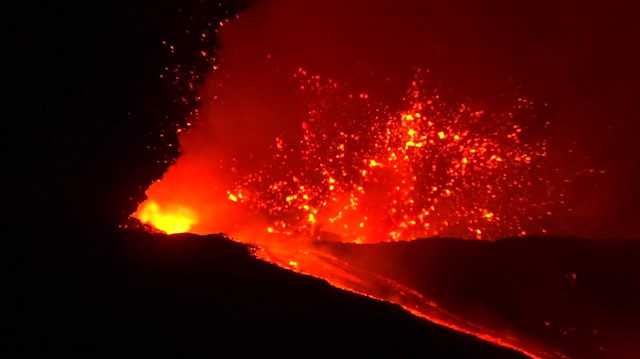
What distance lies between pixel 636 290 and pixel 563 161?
2.39 m

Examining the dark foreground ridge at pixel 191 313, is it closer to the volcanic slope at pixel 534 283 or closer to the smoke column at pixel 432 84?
the volcanic slope at pixel 534 283

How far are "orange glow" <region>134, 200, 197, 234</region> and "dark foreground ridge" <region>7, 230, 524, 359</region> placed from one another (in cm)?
408

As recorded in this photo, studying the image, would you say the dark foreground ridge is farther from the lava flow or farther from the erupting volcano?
the lava flow

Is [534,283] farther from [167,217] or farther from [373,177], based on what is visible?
[167,217]

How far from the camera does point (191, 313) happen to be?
10.8 feet

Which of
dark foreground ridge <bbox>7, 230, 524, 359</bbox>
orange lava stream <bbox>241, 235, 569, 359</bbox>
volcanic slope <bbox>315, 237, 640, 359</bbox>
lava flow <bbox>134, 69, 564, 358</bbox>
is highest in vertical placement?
lava flow <bbox>134, 69, 564, 358</bbox>

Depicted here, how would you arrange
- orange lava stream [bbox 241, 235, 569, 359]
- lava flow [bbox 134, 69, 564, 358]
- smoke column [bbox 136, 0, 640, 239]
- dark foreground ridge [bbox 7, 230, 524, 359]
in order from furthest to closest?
lava flow [bbox 134, 69, 564, 358]
smoke column [bbox 136, 0, 640, 239]
orange lava stream [bbox 241, 235, 569, 359]
dark foreground ridge [bbox 7, 230, 524, 359]

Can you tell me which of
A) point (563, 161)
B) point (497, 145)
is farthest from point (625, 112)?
point (497, 145)

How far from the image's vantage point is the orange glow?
7895 millimetres

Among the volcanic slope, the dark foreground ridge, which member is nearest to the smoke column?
the volcanic slope

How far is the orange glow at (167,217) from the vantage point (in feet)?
25.9

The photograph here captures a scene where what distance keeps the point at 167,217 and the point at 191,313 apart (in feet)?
16.9

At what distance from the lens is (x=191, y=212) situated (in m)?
8.62

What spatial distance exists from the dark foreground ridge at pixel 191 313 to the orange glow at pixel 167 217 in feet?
13.4
